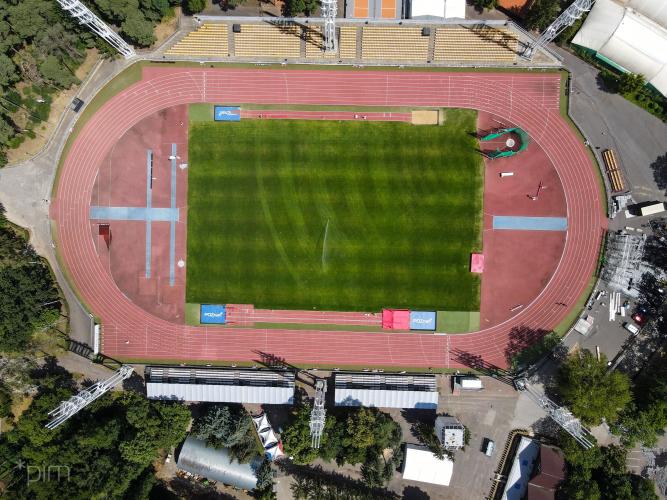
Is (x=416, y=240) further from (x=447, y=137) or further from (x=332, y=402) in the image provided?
(x=332, y=402)

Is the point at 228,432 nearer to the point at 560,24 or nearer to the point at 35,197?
the point at 35,197

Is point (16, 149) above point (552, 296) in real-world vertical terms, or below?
above

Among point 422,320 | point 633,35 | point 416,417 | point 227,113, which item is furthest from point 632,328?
point 227,113

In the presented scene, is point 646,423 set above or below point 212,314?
below

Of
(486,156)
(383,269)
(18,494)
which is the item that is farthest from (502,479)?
(18,494)

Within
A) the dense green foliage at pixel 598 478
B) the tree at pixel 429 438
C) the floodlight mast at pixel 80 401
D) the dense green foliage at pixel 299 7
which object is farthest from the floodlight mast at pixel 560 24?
the floodlight mast at pixel 80 401

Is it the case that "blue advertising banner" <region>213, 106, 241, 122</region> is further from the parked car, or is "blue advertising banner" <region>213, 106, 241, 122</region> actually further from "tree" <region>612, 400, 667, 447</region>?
"tree" <region>612, 400, 667, 447</region>
